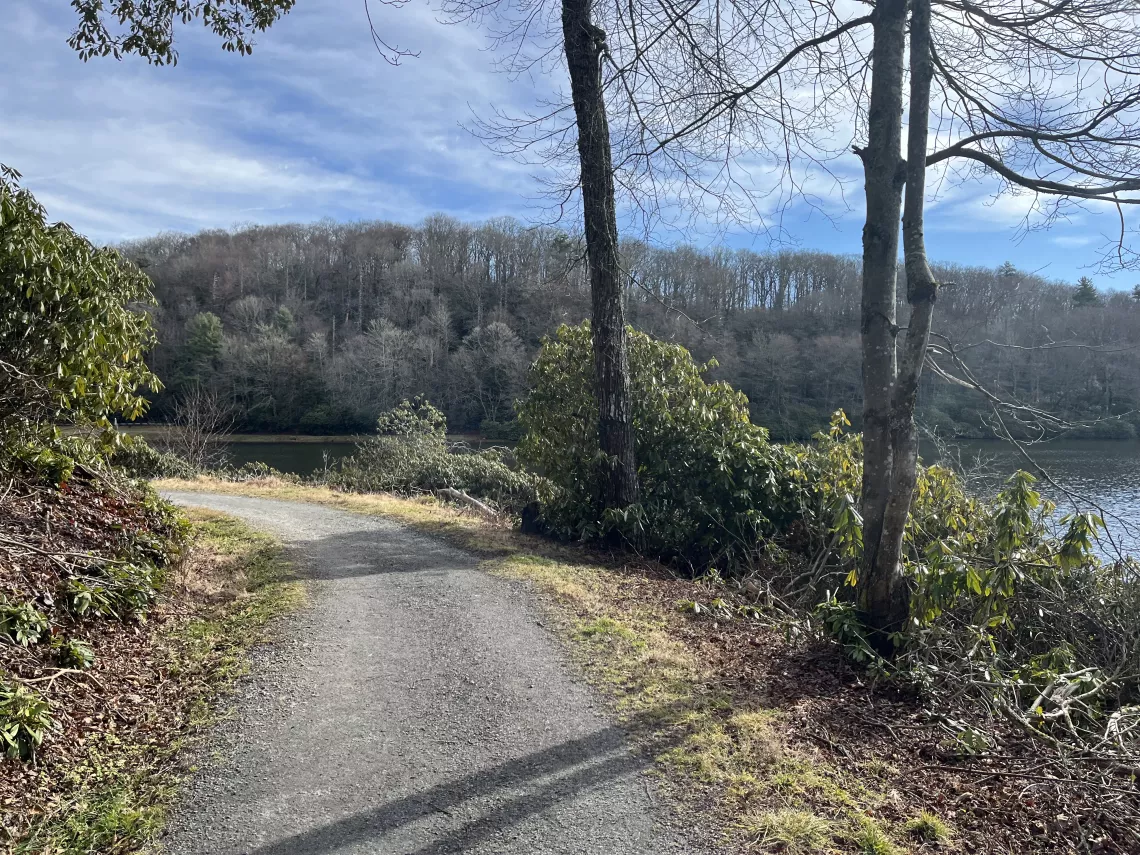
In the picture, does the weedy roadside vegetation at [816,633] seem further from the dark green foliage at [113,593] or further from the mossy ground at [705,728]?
the dark green foliage at [113,593]

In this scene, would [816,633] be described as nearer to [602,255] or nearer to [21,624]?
[602,255]

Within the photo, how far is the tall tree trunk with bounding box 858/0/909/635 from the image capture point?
484 centimetres

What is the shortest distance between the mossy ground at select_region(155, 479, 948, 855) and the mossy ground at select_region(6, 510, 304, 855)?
86.3 inches

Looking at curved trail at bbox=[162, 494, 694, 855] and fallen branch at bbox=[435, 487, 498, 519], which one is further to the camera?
fallen branch at bbox=[435, 487, 498, 519]

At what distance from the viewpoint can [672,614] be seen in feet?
19.7

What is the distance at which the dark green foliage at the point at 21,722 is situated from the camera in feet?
10.4

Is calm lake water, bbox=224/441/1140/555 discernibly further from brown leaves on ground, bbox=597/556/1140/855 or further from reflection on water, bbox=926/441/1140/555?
brown leaves on ground, bbox=597/556/1140/855

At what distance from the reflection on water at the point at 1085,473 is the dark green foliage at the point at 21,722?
5.64 meters

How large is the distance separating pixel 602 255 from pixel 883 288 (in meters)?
3.98

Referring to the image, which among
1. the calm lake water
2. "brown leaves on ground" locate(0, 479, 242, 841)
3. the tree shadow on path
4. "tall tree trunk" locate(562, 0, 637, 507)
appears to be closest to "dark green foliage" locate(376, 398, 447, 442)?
the calm lake water

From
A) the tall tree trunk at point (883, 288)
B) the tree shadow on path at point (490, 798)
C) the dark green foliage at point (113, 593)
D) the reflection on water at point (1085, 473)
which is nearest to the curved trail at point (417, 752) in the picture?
the tree shadow on path at point (490, 798)

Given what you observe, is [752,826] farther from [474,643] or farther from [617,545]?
[617,545]

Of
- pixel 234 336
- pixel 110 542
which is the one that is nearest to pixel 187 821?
pixel 110 542

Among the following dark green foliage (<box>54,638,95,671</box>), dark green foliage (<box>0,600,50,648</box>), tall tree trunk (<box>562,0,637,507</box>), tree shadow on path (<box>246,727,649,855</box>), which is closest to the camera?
tree shadow on path (<box>246,727,649,855</box>)
